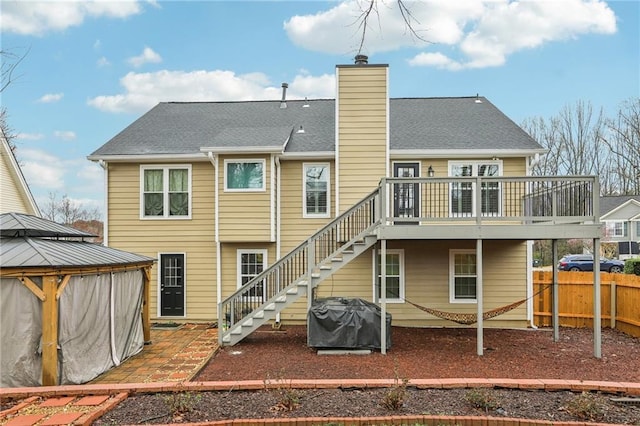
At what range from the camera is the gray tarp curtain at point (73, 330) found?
6.38 m

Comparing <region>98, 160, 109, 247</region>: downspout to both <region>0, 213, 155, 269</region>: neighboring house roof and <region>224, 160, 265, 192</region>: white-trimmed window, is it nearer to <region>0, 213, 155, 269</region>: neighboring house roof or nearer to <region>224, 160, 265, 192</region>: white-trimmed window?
<region>0, 213, 155, 269</region>: neighboring house roof

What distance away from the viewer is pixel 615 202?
3198 cm

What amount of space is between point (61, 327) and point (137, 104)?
1607cm

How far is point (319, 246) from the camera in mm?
10320

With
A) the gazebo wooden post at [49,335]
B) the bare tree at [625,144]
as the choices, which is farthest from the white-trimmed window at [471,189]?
the bare tree at [625,144]

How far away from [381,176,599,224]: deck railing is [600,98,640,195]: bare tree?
23.4 meters

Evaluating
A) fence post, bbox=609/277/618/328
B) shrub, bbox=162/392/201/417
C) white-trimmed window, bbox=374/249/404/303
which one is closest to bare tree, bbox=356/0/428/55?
shrub, bbox=162/392/201/417

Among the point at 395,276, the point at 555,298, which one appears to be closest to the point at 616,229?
the point at 555,298

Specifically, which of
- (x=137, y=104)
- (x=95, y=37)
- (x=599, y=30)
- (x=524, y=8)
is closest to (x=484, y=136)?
(x=524, y=8)

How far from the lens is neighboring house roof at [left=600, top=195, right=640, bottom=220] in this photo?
102ft

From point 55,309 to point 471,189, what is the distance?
8.88 m

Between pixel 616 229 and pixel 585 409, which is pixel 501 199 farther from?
pixel 616 229

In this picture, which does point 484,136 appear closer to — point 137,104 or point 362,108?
point 362,108

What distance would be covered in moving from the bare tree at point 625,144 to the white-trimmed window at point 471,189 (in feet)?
75.9
